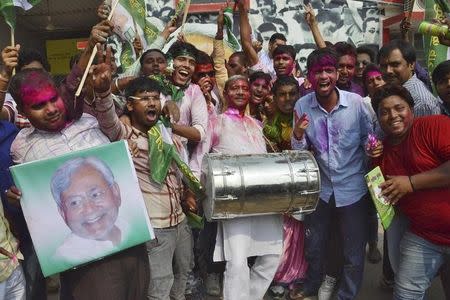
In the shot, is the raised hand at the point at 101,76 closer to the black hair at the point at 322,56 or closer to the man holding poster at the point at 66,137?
the man holding poster at the point at 66,137

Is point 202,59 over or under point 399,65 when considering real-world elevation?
over

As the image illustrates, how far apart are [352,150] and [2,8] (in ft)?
8.26

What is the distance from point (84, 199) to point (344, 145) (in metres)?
1.89

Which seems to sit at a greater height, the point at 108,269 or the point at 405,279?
the point at 108,269

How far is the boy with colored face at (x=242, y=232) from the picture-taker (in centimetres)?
332

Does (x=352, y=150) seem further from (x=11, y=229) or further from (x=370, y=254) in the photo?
(x=11, y=229)

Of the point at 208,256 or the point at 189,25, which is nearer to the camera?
the point at 208,256

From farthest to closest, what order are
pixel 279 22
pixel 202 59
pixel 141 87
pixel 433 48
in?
pixel 279 22, pixel 202 59, pixel 433 48, pixel 141 87

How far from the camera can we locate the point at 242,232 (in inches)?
131

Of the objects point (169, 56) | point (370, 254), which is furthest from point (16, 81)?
point (370, 254)

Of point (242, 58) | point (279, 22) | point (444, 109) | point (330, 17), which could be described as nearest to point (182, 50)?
point (242, 58)

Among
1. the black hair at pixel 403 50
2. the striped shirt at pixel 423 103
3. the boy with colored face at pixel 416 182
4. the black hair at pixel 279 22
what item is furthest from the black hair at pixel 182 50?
the black hair at pixel 279 22

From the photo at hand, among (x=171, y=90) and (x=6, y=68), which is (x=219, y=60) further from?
(x=6, y=68)

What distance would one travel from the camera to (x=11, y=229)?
8.34ft
